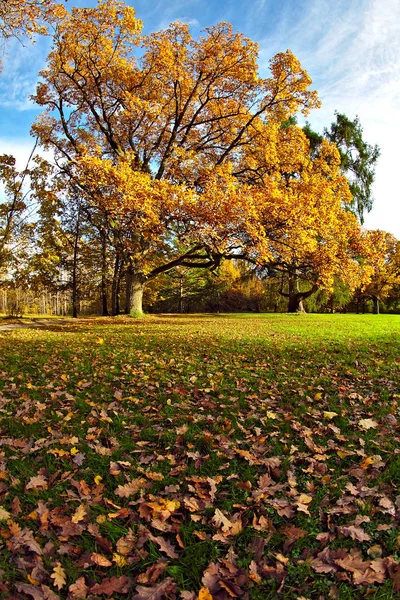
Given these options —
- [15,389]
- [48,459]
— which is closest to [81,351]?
[15,389]

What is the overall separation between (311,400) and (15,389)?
452cm

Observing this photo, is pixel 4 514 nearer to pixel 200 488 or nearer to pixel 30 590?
pixel 30 590

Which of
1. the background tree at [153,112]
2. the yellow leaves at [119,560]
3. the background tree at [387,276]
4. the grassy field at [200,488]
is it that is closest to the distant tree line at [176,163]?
the background tree at [153,112]

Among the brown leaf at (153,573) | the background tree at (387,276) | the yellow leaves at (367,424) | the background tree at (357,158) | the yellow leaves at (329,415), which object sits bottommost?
the brown leaf at (153,573)

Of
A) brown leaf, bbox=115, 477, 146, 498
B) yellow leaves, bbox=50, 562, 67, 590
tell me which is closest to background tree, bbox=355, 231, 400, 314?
brown leaf, bbox=115, 477, 146, 498

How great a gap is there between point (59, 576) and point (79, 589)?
0.55 feet

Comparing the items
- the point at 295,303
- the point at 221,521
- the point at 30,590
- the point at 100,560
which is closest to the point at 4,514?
A: the point at 30,590

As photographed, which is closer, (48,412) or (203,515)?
(203,515)

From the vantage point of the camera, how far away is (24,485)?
9.91ft

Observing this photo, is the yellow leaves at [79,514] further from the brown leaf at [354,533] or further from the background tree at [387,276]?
the background tree at [387,276]

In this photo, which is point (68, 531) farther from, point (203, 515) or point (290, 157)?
point (290, 157)

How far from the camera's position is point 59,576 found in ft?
6.66

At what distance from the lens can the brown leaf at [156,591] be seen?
1.89 metres

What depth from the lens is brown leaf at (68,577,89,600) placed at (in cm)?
191
